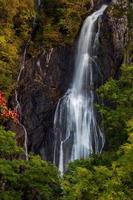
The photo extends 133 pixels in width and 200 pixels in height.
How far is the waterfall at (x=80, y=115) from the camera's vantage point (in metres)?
23.6

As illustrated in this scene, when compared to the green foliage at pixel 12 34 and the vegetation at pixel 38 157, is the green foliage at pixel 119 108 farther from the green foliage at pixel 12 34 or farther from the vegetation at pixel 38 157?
the green foliage at pixel 12 34

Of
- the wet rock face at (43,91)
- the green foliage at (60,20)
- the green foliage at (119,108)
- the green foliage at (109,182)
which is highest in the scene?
the green foliage at (60,20)

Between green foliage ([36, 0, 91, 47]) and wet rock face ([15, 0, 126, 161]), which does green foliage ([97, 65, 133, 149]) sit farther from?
green foliage ([36, 0, 91, 47])

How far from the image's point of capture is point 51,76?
25734 mm

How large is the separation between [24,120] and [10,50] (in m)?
3.83

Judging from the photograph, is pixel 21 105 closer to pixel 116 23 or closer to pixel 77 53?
pixel 77 53

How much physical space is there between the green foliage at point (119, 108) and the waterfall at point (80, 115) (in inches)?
338

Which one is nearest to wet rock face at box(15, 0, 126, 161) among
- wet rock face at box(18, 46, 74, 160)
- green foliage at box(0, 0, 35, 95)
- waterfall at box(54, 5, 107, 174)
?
wet rock face at box(18, 46, 74, 160)

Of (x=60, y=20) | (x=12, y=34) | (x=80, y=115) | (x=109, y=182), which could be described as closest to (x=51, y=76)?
(x=80, y=115)

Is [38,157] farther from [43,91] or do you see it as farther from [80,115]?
[43,91]

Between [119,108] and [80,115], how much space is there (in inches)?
429

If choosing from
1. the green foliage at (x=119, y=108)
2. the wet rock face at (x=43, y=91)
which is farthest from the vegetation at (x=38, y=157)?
the wet rock face at (x=43, y=91)

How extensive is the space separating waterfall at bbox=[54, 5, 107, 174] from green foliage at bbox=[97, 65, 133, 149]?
859 cm

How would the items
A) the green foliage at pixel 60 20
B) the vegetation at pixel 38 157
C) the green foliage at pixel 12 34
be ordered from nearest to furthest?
the vegetation at pixel 38 157 < the green foliage at pixel 12 34 < the green foliage at pixel 60 20
